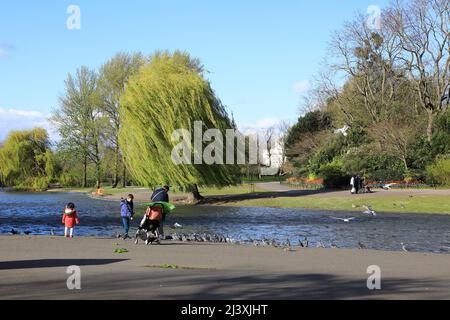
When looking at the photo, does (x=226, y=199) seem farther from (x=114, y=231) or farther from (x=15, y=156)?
(x=15, y=156)

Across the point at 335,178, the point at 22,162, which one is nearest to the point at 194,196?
the point at 335,178

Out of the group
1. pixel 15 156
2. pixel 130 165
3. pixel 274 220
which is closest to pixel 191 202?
pixel 130 165

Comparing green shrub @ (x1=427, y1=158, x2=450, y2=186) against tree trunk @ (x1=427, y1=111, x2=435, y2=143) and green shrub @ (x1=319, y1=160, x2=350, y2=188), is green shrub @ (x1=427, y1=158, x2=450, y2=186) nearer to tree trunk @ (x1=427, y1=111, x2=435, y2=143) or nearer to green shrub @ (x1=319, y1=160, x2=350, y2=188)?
tree trunk @ (x1=427, y1=111, x2=435, y2=143)

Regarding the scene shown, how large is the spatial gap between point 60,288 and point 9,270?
9.48 ft

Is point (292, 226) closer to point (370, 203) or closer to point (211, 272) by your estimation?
point (370, 203)

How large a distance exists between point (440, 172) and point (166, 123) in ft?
76.7

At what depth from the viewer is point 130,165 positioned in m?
47.6

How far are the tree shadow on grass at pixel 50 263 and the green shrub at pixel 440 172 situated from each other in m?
39.0

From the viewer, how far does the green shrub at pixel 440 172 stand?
4775cm

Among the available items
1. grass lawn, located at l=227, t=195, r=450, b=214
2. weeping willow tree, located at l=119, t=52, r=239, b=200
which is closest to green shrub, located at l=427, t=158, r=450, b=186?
grass lawn, located at l=227, t=195, r=450, b=214

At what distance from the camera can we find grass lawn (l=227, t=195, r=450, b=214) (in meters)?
38.8

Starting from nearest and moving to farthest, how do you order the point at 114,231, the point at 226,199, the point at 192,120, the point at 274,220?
the point at 114,231 < the point at 274,220 < the point at 192,120 < the point at 226,199

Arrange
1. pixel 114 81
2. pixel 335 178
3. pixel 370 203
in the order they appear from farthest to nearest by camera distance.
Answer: pixel 114 81, pixel 335 178, pixel 370 203

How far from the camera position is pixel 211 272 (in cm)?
1316
